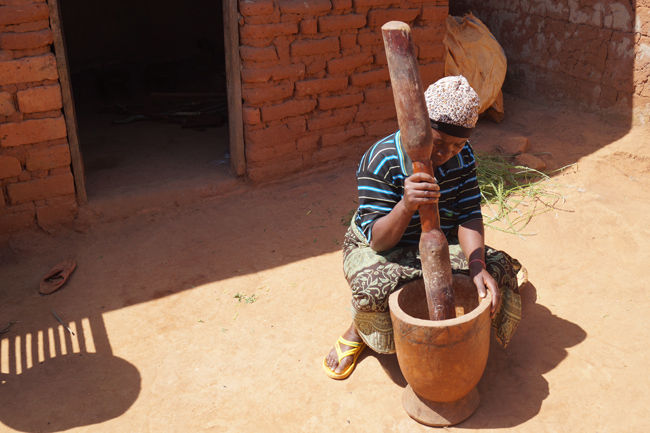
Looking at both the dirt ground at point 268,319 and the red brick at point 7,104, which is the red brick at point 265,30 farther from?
the red brick at point 7,104

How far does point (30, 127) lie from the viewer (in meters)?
4.12

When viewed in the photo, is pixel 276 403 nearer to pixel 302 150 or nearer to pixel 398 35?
pixel 398 35

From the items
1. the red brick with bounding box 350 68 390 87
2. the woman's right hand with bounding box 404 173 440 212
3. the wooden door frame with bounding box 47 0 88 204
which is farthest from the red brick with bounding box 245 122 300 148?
the woman's right hand with bounding box 404 173 440 212

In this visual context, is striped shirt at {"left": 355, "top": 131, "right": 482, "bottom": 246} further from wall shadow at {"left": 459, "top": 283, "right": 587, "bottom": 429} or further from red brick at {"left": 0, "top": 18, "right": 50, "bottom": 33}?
red brick at {"left": 0, "top": 18, "right": 50, "bottom": 33}

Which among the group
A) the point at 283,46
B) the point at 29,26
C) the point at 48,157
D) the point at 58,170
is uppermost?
the point at 29,26

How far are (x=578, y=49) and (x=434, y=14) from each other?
1.72 metres

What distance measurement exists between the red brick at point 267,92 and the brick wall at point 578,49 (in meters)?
2.98

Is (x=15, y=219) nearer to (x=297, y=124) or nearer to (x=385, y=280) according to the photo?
(x=297, y=124)

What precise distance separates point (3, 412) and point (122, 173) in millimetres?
2468

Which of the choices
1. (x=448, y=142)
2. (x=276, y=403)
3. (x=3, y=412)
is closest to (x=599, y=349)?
(x=448, y=142)

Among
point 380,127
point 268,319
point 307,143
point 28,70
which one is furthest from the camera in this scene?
point 380,127

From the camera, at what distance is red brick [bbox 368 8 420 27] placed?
4.92 metres

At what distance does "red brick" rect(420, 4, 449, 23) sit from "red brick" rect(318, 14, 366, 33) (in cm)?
59

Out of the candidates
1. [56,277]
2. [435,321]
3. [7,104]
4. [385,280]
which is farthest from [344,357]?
[7,104]
